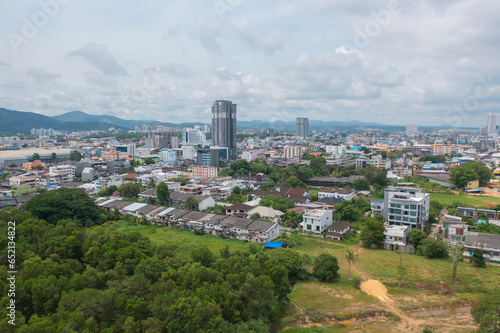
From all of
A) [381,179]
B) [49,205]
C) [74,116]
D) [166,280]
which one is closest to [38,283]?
[166,280]

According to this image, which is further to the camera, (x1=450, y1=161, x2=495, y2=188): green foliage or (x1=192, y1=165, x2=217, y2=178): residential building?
(x1=192, y1=165, x2=217, y2=178): residential building

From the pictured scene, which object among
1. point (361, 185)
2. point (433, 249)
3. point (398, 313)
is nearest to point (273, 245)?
point (398, 313)

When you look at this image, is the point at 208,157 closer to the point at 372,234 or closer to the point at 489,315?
the point at 372,234

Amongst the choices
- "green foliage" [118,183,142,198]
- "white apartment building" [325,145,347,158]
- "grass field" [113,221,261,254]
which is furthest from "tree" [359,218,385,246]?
"white apartment building" [325,145,347,158]

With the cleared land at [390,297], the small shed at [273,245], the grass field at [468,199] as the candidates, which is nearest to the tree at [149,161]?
the cleared land at [390,297]

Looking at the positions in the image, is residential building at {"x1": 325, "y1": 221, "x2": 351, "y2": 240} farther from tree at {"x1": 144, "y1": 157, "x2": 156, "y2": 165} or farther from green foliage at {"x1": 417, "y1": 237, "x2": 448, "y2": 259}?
tree at {"x1": 144, "y1": 157, "x2": 156, "y2": 165}

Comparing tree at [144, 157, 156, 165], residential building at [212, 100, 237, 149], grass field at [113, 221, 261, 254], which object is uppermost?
residential building at [212, 100, 237, 149]
